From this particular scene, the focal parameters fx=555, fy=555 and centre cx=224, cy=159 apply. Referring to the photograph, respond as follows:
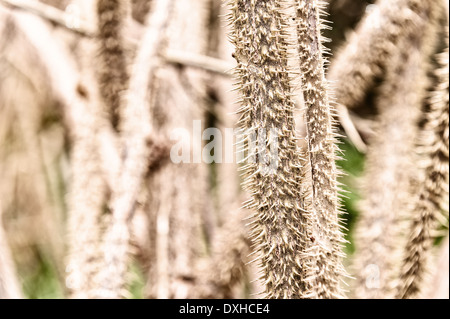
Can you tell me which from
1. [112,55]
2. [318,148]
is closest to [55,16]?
[112,55]

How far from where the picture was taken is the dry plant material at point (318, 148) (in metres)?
0.39

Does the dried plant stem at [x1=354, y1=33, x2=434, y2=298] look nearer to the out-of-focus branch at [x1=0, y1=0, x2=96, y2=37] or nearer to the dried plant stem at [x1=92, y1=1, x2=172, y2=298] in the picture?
the dried plant stem at [x1=92, y1=1, x2=172, y2=298]

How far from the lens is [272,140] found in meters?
0.41

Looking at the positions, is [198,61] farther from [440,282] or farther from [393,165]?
[440,282]

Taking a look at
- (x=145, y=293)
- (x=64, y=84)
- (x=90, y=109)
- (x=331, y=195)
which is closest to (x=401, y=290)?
(x=331, y=195)

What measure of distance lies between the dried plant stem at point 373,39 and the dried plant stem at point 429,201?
0.43 ft

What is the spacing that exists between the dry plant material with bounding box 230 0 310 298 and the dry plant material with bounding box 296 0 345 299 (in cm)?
1

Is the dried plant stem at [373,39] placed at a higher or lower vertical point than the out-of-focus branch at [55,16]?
lower

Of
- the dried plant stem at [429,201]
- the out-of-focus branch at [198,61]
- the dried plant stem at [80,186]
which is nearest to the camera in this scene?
the dried plant stem at [429,201]

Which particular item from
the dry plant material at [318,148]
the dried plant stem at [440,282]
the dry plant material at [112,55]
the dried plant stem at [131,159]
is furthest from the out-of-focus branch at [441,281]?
the dry plant material at [112,55]

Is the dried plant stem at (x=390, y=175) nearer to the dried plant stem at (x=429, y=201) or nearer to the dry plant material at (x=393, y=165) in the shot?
the dry plant material at (x=393, y=165)

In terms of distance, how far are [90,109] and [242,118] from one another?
1.26 ft

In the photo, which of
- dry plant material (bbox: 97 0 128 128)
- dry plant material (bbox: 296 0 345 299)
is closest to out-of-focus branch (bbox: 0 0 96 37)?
dry plant material (bbox: 97 0 128 128)

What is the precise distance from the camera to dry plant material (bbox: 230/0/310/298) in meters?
0.40
